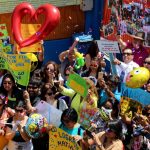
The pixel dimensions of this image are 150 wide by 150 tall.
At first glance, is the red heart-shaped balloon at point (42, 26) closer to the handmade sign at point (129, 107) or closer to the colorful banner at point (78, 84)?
the colorful banner at point (78, 84)

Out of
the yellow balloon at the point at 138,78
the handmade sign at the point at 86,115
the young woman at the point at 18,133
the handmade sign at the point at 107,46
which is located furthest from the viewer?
the handmade sign at the point at 107,46

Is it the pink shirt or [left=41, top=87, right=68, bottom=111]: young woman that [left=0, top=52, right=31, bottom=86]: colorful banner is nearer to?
[left=41, top=87, right=68, bottom=111]: young woman

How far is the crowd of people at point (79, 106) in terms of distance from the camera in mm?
5961

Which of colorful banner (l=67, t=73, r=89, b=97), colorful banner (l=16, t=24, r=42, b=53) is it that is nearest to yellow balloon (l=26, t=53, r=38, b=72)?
colorful banner (l=16, t=24, r=42, b=53)

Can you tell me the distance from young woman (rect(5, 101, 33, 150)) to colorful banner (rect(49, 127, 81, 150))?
0.51 m

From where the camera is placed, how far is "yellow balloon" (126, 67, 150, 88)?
6.96 meters

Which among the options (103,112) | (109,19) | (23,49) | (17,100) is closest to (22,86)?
(17,100)

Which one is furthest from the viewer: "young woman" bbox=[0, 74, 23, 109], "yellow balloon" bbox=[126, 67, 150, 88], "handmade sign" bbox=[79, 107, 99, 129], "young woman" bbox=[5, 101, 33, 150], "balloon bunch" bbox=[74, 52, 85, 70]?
"balloon bunch" bbox=[74, 52, 85, 70]

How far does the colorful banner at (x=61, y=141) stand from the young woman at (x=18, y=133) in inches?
19.9

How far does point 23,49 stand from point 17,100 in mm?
1505

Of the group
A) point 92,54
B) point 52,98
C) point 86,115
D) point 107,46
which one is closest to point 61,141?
point 86,115

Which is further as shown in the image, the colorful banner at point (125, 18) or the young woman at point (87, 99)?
the colorful banner at point (125, 18)

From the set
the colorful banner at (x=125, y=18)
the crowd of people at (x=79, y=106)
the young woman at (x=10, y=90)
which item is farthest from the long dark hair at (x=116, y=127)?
the colorful banner at (x=125, y=18)

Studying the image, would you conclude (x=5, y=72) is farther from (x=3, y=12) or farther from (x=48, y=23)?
(x=3, y=12)
